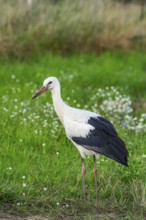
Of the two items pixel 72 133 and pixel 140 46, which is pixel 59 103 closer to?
pixel 72 133

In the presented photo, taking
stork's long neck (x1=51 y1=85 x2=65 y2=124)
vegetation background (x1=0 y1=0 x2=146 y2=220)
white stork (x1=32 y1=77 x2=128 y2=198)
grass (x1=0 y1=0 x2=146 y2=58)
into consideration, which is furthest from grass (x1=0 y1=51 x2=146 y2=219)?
grass (x1=0 y1=0 x2=146 y2=58)

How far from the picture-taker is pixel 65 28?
46.9 ft

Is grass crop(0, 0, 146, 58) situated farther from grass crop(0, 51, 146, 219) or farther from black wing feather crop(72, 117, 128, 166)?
black wing feather crop(72, 117, 128, 166)

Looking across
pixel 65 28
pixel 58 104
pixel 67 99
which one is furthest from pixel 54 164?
pixel 65 28

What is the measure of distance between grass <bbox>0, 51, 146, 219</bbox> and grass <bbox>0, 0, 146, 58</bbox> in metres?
1.92

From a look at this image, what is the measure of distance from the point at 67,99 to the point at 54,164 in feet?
8.64

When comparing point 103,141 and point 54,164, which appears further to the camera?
point 54,164

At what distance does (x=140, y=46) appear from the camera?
15.3 meters

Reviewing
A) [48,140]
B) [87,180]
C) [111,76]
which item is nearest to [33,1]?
[111,76]

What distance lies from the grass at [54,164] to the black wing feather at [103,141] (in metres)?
0.48

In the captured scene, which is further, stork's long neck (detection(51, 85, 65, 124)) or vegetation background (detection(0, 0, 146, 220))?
stork's long neck (detection(51, 85, 65, 124))

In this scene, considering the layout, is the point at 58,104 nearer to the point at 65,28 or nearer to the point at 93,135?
the point at 93,135

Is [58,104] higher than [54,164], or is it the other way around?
[58,104]

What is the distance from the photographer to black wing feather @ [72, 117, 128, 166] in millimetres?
6527
